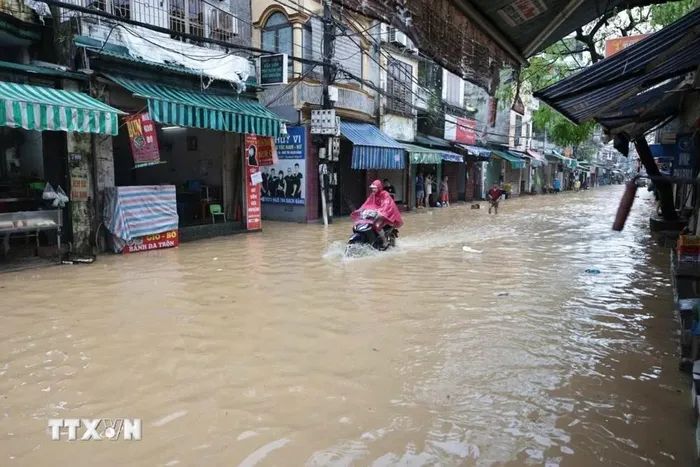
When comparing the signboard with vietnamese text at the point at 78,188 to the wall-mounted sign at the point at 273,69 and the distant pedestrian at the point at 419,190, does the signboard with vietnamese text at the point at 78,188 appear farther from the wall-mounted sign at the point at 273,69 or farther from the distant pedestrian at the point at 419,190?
the distant pedestrian at the point at 419,190

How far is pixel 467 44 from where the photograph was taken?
3980mm

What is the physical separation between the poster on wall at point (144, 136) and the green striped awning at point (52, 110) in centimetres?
78

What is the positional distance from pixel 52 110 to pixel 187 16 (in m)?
4.91

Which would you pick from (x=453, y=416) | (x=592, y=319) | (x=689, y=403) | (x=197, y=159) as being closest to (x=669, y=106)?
(x=592, y=319)

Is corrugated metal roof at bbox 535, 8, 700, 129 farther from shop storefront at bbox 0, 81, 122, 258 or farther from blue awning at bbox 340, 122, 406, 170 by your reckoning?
blue awning at bbox 340, 122, 406, 170

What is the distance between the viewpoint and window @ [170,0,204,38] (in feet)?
38.5

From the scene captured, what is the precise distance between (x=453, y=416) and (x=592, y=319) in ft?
10.8

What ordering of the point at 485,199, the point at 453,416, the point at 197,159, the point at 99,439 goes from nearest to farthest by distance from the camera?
1. the point at 99,439
2. the point at 453,416
3. the point at 197,159
4. the point at 485,199

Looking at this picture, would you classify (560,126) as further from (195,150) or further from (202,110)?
(202,110)

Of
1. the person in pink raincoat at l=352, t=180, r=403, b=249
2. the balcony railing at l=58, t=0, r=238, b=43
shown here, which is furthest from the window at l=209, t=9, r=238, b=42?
the person in pink raincoat at l=352, t=180, r=403, b=249

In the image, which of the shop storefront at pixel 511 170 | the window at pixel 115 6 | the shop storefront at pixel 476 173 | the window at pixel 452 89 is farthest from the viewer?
the shop storefront at pixel 511 170

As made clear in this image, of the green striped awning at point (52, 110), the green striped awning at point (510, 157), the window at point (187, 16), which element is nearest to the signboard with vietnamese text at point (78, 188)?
the green striped awning at point (52, 110)

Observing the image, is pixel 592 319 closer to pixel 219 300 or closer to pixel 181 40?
pixel 219 300

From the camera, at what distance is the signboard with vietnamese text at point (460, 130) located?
1039 inches
